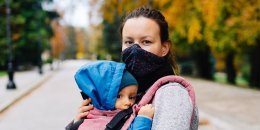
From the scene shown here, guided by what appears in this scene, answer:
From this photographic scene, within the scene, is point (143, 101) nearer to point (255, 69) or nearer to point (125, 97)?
point (125, 97)

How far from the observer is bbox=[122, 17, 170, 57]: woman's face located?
2270 mm

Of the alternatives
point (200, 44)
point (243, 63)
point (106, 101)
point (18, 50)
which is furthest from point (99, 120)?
point (243, 63)

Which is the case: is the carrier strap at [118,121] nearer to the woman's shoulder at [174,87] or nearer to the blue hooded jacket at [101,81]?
the blue hooded jacket at [101,81]

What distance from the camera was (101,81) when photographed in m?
2.10

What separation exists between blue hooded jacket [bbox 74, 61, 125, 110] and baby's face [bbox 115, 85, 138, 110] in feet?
0.10

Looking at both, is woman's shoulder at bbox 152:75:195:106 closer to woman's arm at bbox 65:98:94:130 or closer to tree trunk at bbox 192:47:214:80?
woman's arm at bbox 65:98:94:130

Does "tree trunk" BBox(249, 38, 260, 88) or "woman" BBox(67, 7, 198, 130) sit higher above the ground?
"woman" BBox(67, 7, 198, 130)

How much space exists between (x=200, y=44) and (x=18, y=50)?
1928 centimetres

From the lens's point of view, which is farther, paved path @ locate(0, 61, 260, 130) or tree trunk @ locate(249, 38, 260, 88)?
tree trunk @ locate(249, 38, 260, 88)

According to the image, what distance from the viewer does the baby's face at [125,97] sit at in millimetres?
2145

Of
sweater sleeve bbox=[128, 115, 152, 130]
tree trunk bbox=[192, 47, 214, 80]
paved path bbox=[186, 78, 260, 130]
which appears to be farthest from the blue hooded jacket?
tree trunk bbox=[192, 47, 214, 80]

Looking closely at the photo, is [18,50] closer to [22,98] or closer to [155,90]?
[22,98]

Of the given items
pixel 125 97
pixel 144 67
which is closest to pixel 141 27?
pixel 144 67

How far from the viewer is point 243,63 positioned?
58312 mm
